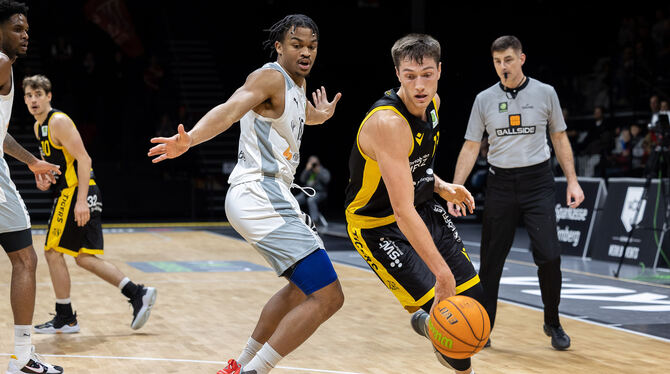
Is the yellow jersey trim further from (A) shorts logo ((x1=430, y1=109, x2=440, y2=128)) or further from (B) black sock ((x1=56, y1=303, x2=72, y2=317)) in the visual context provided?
(B) black sock ((x1=56, y1=303, x2=72, y2=317))

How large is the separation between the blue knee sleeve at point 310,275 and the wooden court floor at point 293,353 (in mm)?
1165

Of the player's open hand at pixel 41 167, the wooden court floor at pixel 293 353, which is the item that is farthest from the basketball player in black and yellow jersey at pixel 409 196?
the player's open hand at pixel 41 167

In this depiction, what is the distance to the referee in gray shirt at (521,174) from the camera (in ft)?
18.5

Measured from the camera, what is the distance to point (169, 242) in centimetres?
1335

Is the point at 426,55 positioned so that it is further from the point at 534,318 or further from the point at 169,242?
the point at 169,242

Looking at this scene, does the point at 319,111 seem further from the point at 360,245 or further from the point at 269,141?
the point at 360,245

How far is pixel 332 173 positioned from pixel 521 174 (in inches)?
612

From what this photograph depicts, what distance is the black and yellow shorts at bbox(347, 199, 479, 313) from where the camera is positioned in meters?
3.97

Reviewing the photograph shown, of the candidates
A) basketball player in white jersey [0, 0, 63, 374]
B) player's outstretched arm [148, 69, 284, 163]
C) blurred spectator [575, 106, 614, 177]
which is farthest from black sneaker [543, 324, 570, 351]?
blurred spectator [575, 106, 614, 177]

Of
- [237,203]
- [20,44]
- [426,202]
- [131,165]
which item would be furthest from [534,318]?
[131,165]

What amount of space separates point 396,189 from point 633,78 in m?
12.6

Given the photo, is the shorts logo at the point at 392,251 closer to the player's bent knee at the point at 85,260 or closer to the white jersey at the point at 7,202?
the white jersey at the point at 7,202

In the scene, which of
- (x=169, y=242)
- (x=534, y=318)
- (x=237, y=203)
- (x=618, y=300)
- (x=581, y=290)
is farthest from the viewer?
(x=169, y=242)

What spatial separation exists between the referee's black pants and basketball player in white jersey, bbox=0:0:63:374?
2.79m
